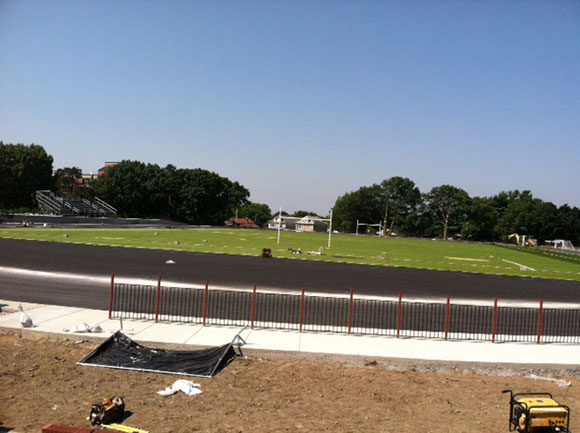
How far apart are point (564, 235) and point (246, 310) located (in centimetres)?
14599

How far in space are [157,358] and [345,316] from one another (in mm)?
8031

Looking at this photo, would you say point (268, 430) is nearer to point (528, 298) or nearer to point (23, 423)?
point (23, 423)

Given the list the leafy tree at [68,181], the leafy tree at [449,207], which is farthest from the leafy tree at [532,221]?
the leafy tree at [68,181]

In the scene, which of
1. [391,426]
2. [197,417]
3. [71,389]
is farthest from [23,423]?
[391,426]

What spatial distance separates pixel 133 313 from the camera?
16.0 meters

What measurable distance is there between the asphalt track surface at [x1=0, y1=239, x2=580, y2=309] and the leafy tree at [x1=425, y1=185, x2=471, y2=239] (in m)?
119

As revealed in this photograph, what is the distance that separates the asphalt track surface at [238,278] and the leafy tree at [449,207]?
11884cm

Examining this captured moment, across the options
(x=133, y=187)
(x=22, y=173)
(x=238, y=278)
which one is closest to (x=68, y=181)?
(x=133, y=187)

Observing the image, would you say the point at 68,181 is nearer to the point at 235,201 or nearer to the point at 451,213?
the point at 235,201

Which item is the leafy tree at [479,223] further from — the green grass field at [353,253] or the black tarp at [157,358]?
the black tarp at [157,358]

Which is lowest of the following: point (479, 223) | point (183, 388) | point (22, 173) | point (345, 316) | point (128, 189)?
point (183, 388)

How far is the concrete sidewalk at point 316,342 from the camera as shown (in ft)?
41.7

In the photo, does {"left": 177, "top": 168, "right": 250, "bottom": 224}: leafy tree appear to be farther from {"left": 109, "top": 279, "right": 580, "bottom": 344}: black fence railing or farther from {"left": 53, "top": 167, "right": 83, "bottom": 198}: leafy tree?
{"left": 109, "top": 279, "right": 580, "bottom": 344}: black fence railing

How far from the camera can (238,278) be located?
2670 centimetres
